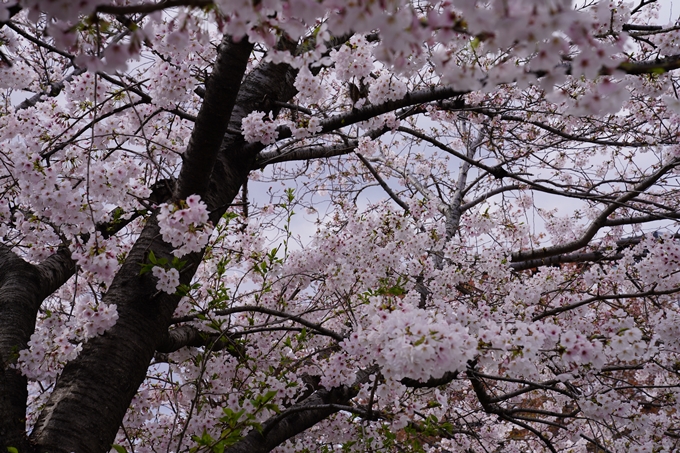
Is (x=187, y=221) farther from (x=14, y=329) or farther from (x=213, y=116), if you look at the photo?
(x=14, y=329)

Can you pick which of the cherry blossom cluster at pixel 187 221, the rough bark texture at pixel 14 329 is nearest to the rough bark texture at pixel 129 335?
the rough bark texture at pixel 14 329

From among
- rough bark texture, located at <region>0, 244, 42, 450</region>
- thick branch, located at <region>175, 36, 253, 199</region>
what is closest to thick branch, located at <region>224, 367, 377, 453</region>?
rough bark texture, located at <region>0, 244, 42, 450</region>

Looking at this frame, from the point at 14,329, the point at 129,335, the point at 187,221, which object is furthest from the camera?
the point at 14,329

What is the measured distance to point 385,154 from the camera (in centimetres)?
852

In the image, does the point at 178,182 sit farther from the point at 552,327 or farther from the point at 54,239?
the point at 552,327

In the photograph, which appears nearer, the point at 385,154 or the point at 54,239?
the point at 54,239

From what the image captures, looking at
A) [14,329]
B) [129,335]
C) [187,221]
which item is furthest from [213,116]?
[14,329]

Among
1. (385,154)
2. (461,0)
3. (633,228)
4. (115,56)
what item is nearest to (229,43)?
(115,56)

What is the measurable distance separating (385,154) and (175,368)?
219 inches

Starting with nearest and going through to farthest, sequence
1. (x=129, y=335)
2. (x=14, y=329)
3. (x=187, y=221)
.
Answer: (x=187, y=221)
(x=129, y=335)
(x=14, y=329)

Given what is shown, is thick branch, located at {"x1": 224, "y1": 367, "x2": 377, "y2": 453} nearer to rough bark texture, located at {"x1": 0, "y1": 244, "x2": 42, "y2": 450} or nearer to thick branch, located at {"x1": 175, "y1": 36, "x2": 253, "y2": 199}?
rough bark texture, located at {"x1": 0, "y1": 244, "x2": 42, "y2": 450}

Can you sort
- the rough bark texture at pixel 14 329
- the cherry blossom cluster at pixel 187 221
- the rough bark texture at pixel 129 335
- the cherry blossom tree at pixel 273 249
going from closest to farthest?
1. the cherry blossom tree at pixel 273 249
2. the cherry blossom cluster at pixel 187 221
3. the rough bark texture at pixel 129 335
4. the rough bark texture at pixel 14 329

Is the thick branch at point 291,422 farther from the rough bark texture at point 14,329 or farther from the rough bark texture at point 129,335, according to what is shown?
the rough bark texture at point 14,329

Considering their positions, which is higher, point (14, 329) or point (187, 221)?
point (187, 221)
